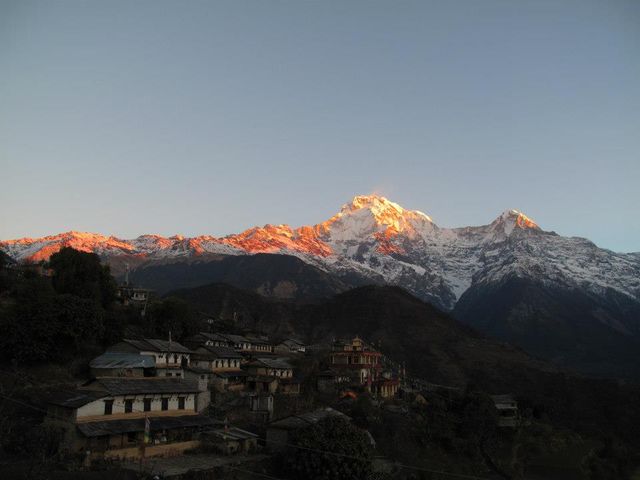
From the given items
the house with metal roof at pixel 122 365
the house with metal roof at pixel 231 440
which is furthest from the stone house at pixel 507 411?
the house with metal roof at pixel 122 365

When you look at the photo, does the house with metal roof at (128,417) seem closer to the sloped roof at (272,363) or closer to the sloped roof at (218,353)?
the sloped roof at (218,353)

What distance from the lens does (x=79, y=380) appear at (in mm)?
50594

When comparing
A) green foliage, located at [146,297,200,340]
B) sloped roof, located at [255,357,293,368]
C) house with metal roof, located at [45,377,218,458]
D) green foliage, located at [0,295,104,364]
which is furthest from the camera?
green foliage, located at [146,297,200,340]

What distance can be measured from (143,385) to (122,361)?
8.69 meters

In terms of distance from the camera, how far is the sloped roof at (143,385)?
4259 centimetres

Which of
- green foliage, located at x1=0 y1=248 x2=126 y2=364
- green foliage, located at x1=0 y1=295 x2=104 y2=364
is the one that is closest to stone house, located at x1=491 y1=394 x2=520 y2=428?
green foliage, located at x1=0 y1=248 x2=126 y2=364

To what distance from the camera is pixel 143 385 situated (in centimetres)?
4512

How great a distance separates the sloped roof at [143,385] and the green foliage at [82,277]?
77.4ft

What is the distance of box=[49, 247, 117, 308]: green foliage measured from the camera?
68.9m

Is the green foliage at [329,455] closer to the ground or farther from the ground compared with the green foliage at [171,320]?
closer to the ground

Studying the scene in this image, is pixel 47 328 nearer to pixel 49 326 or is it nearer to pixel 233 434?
pixel 49 326

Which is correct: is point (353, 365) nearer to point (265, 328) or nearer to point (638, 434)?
point (638, 434)

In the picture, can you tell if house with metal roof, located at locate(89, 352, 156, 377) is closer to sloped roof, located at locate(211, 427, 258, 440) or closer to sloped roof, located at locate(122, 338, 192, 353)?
sloped roof, located at locate(122, 338, 192, 353)

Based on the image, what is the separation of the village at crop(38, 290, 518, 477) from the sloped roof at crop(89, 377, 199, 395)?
3.6 inches
